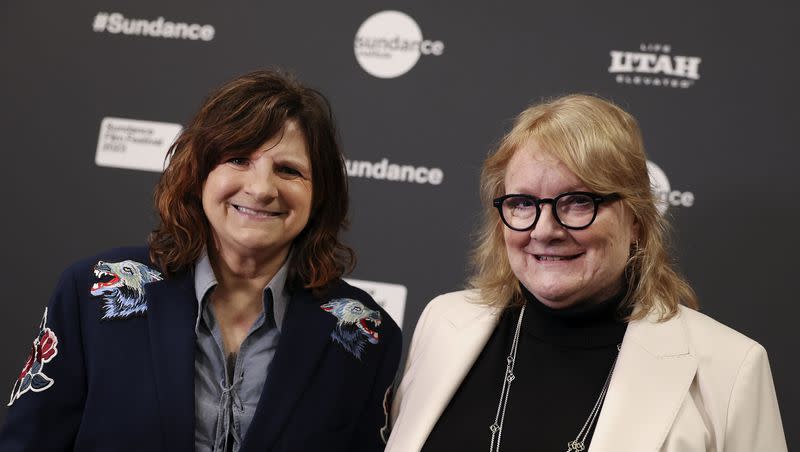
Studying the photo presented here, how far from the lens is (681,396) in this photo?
1.83 meters

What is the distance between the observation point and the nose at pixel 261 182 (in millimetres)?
2031

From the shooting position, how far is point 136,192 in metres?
3.05

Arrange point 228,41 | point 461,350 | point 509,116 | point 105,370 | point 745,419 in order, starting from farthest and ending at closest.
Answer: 1. point 228,41
2. point 509,116
3. point 461,350
4. point 105,370
5. point 745,419

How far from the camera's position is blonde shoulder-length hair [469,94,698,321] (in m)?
1.89

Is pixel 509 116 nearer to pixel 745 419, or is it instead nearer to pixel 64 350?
pixel 745 419

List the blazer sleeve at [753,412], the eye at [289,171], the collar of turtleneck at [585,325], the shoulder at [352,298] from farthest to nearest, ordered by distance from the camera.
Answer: the shoulder at [352,298], the eye at [289,171], the collar of turtleneck at [585,325], the blazer sleeve at [753,412]

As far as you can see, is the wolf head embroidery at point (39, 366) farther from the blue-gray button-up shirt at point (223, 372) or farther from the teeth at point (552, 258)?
the teeth at point (552, 258)

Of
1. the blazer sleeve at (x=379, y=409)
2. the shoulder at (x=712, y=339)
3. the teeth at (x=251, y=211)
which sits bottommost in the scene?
the blazer sleeve at (x=379, y=409)

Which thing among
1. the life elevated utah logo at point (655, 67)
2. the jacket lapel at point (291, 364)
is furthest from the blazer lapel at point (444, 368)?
the life elevated utah logo at point (655, 67)

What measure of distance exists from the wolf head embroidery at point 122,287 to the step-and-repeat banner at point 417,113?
958mm

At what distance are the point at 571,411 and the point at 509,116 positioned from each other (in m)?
1.20

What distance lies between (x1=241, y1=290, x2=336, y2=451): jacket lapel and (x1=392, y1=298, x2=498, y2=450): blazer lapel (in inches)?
10.1

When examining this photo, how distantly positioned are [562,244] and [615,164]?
0.69 feet

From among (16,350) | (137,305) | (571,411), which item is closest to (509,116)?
(571,411)
